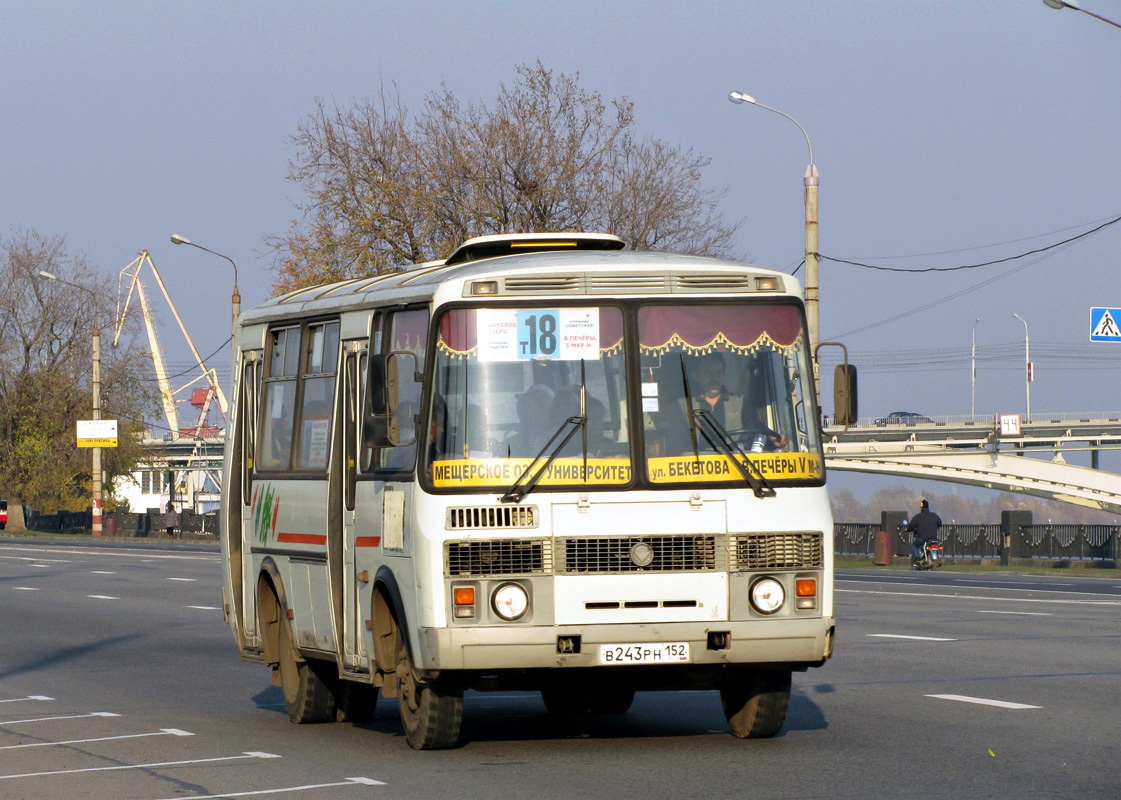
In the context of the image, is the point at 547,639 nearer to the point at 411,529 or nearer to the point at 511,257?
the point at 411,529

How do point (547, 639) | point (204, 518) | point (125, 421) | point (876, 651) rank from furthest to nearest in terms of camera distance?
1. point (125, 421)
2. point (204, 518)
3. point (876, 651)
4. point (547, 639)

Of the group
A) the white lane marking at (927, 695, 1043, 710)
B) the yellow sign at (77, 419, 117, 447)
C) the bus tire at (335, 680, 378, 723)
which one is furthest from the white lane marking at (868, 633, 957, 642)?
the yellow sign at (77, 419, 117, 447)

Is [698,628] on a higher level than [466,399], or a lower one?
lower

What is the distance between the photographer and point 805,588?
31.2 ft

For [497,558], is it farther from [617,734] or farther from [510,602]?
[617,734]

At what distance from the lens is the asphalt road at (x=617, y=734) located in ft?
28.5

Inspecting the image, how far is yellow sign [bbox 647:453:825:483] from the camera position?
945 cm

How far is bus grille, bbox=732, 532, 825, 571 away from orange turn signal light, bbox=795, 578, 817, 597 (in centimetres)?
7

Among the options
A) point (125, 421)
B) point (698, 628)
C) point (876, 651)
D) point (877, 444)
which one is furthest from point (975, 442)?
point (698, 628)

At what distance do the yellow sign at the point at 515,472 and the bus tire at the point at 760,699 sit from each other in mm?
1423

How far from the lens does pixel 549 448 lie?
369 inches

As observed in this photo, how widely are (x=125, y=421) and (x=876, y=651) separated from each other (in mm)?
→ 71383

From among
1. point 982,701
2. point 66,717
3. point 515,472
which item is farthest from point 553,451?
point 66,717

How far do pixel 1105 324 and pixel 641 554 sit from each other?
30321 millimetres
